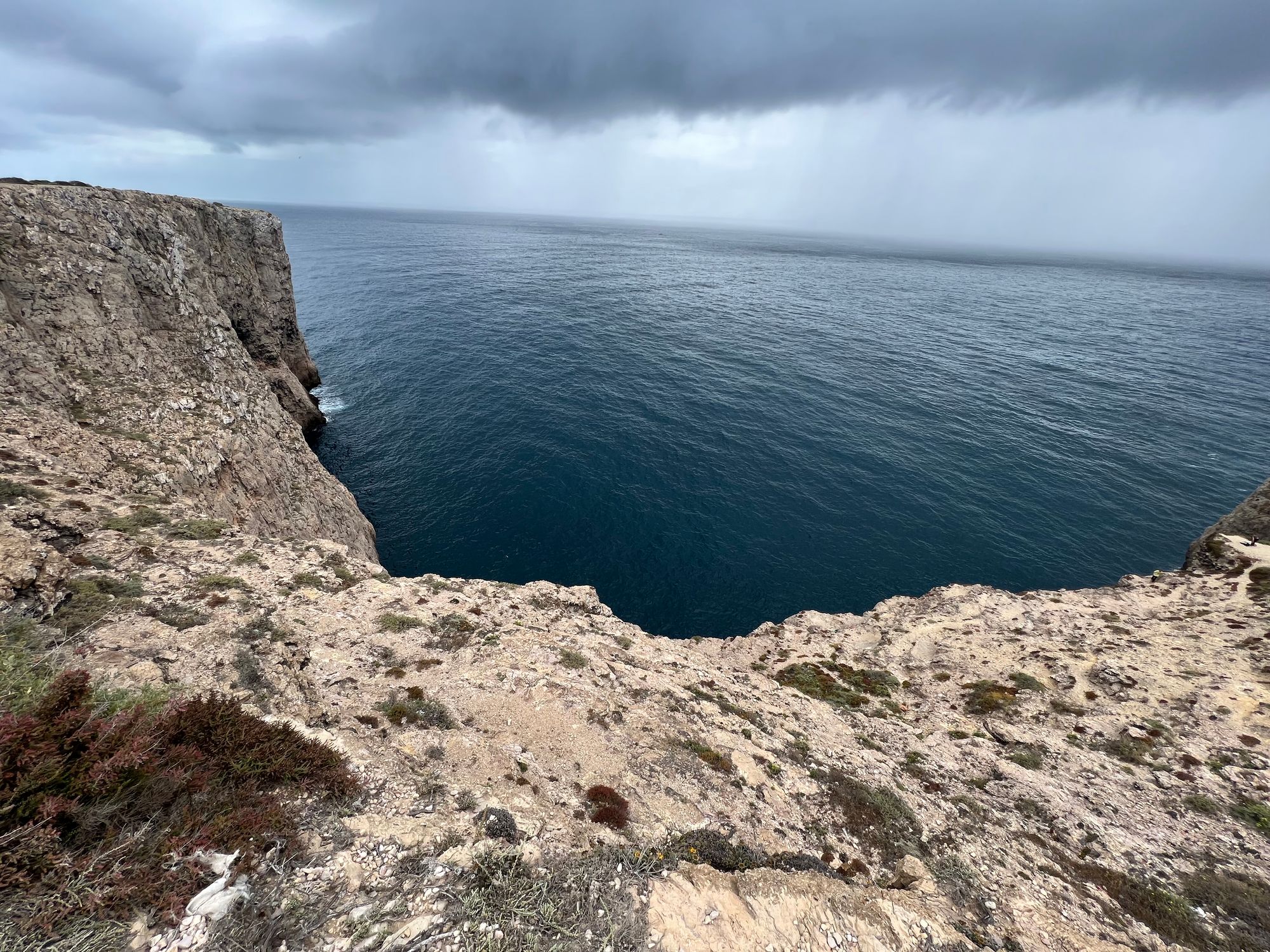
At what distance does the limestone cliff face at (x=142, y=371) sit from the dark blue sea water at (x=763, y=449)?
45.4 feet

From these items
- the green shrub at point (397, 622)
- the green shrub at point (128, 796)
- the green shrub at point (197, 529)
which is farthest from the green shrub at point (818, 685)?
the green shrub at point (197, 529)

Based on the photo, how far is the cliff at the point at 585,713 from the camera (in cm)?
1173

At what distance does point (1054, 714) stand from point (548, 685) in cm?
2639

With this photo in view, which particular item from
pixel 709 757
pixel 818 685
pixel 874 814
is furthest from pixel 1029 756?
pixel 709 757

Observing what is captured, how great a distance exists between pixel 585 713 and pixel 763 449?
54.6 meters

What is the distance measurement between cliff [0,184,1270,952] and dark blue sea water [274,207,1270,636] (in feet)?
40.8

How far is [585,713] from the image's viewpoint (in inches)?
737

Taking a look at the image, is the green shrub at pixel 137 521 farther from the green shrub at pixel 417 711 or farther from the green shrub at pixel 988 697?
the green shrub at pixel 988 697

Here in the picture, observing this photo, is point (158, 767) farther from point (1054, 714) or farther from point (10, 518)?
point (1054, 714)

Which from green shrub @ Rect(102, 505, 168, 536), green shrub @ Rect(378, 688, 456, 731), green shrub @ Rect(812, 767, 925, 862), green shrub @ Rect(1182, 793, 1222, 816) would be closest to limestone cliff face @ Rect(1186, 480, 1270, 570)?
green shrub @ Rect(1182, 793, 1222, 816)

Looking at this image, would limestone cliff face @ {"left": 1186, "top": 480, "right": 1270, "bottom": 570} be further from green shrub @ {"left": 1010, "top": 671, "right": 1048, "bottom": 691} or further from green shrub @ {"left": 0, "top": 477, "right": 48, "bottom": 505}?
green shrub @ {"left": 0, "top": 477, "right": 48, "bottom": 505}

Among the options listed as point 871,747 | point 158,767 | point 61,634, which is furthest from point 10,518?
point 871,747

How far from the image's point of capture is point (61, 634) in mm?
15938

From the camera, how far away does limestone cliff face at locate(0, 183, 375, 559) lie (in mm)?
28812
